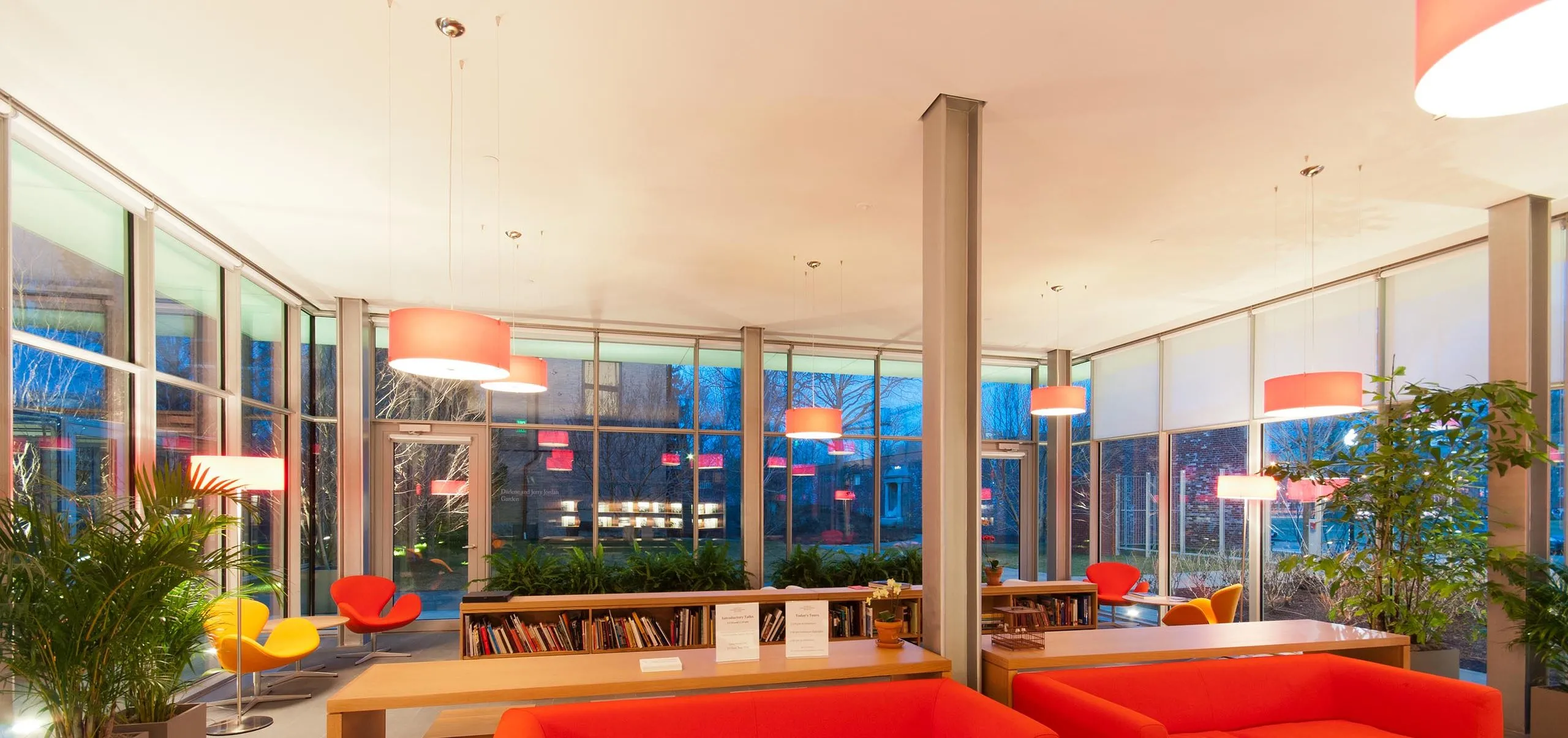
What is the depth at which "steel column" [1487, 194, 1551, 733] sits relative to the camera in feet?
17.4

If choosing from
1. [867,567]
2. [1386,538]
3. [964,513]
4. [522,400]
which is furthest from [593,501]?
[1386,538]

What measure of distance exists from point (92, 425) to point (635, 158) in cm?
368

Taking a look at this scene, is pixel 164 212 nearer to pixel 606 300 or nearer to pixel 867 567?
pixel 606 300

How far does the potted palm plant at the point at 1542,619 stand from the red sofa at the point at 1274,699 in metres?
1.41

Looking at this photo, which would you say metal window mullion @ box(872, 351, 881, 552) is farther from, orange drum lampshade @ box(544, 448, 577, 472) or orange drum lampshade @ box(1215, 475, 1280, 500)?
orange drum lampshade @ box(1215, 475, 1280, 500)

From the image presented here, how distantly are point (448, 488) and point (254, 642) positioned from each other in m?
3.69

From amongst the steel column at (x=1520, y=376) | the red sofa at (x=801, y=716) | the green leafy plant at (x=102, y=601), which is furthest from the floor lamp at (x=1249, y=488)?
the green leafy plant at (x=102, y=601)

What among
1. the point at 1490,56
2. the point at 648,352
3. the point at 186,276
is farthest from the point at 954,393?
the point at 648,352

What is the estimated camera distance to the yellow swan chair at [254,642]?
5844 mm

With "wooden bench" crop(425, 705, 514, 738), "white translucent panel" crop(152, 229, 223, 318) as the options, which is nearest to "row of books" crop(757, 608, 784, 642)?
"wooden bench" crop(425, 705, 514, 738)

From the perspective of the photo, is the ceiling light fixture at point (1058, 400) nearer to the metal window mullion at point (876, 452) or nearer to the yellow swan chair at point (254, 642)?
the metal window mullion at point (876, 452)

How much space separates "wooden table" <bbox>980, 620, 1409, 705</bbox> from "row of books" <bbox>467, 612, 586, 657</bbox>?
377cm

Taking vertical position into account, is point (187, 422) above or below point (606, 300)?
below

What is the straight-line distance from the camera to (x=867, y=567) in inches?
372
